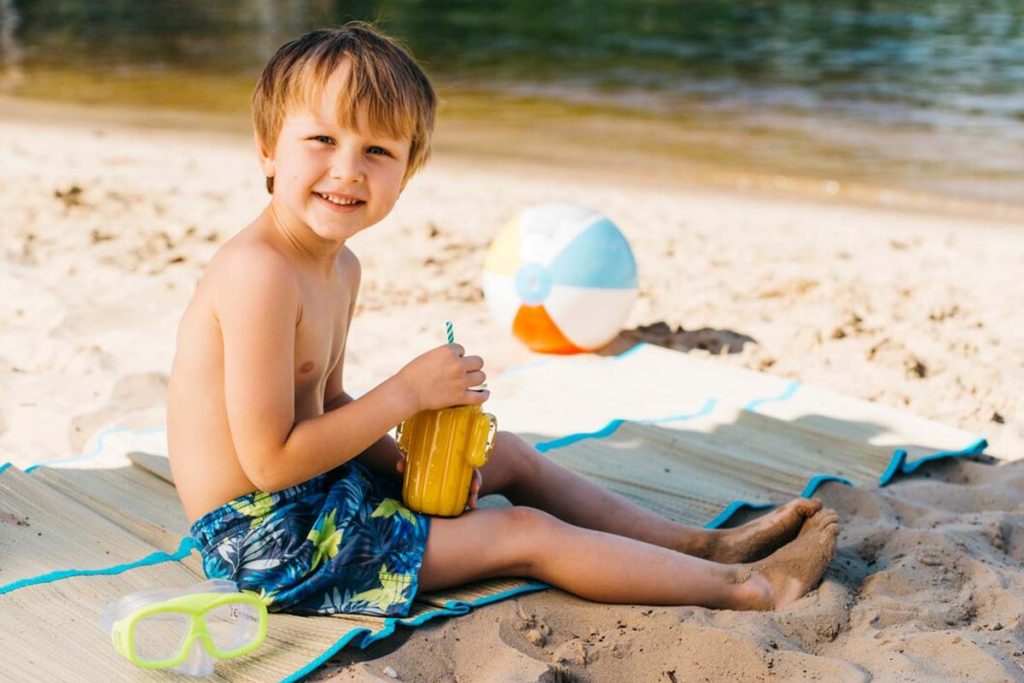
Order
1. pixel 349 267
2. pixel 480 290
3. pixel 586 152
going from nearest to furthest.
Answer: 1. pixel 349 267
2. pixel 480 290
3. pixel 586 152

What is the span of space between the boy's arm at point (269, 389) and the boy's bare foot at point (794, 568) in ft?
3.23

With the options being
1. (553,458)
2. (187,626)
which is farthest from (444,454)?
(553,458)

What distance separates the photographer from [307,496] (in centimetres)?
244

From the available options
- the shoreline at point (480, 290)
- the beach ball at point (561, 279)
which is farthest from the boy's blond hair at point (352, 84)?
the beach ball at point (561, 279)

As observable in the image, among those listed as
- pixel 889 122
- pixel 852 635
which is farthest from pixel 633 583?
pixel 889 122

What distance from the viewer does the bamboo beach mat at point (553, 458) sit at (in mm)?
2322

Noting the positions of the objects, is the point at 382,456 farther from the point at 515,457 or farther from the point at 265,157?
the point at 265,157

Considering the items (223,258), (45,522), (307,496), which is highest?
(223,258)

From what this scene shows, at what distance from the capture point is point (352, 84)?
229cm

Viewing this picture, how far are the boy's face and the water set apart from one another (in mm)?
3790

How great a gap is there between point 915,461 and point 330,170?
2132 mm

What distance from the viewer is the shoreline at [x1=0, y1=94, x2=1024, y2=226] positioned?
313 inches

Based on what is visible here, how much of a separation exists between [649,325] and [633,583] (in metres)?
2.34

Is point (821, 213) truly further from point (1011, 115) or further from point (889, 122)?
point (1011, 115)
